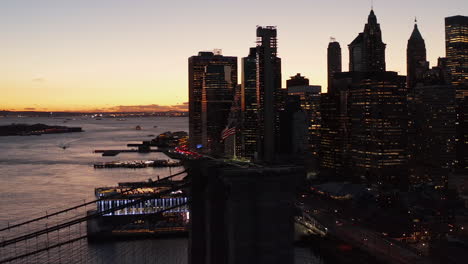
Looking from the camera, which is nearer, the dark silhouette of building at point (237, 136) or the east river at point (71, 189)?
the east river at point (71, 189)

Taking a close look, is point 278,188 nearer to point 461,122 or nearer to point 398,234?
point 398,234

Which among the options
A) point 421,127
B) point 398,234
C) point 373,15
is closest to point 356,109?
point 421,127

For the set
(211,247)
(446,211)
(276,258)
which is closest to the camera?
(276,258)

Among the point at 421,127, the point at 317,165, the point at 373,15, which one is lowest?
the point at 317,165

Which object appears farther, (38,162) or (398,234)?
(38,162)

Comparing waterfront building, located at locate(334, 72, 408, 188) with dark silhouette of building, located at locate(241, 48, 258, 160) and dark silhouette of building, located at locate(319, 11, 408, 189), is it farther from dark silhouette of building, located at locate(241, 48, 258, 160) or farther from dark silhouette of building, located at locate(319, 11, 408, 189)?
dark silhouette of building, located at locate(241, 48, 258, 160)

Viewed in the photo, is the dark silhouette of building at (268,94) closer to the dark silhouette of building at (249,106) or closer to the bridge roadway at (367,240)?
the dark silhouette of building at (249,106)

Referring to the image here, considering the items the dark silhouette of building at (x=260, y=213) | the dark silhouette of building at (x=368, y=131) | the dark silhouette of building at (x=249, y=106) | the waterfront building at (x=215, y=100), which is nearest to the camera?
the dark silhouette of building at (x=260, y=213)

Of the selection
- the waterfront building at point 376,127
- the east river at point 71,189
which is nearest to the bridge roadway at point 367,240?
the east river at point 71,189
